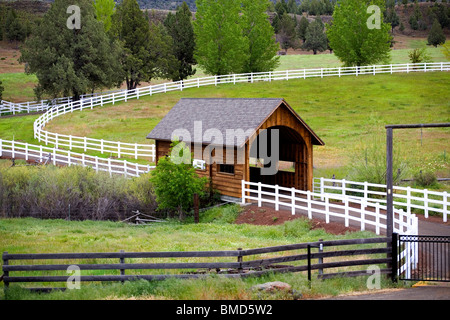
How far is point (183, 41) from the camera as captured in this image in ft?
245

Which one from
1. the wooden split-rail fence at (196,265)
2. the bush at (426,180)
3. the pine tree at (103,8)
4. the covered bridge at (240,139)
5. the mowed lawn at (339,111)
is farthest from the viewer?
the pine tree at (103,8)

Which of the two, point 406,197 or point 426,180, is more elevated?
point 406,197

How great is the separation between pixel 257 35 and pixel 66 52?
23248mm

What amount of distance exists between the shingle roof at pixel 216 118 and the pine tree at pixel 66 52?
2684cm

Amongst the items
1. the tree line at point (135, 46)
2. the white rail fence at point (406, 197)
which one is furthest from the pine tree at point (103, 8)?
the white rail fence at point (406, 197)

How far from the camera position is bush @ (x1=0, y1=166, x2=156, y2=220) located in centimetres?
2914

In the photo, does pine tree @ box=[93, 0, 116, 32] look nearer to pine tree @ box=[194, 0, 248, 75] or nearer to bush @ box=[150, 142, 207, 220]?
pine tree @ box=[194, 0, 248, 75]

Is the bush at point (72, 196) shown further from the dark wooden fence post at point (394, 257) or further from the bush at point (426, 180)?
the dark wooden fence post at point (394, 257)

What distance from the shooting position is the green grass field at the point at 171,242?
13.2m

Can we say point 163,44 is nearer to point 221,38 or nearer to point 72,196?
point 221,38

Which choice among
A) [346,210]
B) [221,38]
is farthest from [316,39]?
[346,210]

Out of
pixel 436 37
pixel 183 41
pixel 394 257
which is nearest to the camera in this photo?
pixel 394 257

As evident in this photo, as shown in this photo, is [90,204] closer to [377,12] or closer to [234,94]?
[234,94]
